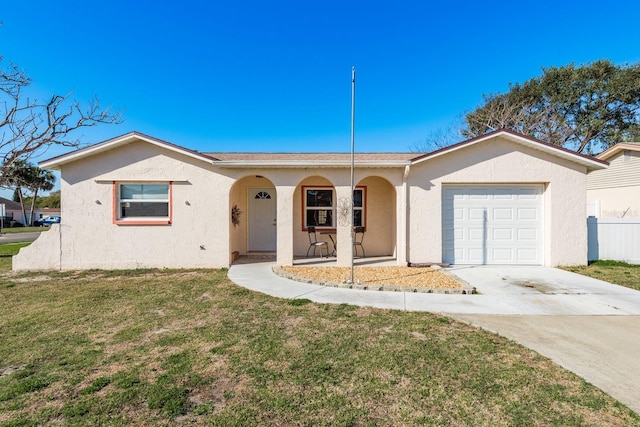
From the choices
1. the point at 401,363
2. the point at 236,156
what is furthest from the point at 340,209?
the point at 401,363

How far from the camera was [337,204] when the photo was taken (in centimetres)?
881

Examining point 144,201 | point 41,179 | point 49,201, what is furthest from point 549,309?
point 49,201

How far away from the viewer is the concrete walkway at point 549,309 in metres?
3.33

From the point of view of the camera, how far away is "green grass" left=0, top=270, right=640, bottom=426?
2.49 metres

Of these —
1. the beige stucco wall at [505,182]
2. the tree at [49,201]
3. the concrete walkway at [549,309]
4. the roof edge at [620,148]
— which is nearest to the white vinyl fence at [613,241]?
the beige stucco wall at [505,182]

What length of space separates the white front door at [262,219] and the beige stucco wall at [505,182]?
4961 millimetres

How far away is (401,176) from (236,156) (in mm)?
6083

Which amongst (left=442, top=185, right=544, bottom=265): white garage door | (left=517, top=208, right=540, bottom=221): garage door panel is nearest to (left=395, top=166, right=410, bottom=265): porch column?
(left=442, top=185, right=544, bottom=265): white garage door

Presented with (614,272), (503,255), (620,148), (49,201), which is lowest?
(614,272)

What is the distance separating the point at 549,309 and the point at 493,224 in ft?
14.3

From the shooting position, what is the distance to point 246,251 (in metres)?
Answer: 11.0

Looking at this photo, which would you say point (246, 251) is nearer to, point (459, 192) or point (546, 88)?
point (459, 192)

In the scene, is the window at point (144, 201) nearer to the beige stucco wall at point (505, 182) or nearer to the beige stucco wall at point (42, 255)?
the beige stucco wall at point (42, 255)

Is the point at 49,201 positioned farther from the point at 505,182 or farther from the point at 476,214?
the point at 505,182
